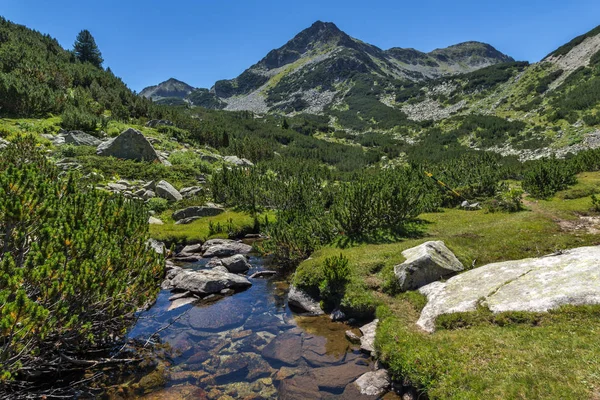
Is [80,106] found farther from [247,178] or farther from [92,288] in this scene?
[92,288]

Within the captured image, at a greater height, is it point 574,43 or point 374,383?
point 574,43

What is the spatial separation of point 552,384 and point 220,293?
42.5ft

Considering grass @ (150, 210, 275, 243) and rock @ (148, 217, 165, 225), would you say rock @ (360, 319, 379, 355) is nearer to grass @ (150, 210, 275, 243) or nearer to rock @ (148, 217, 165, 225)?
grass @ (150, 210, 275, 243)

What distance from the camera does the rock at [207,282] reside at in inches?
626

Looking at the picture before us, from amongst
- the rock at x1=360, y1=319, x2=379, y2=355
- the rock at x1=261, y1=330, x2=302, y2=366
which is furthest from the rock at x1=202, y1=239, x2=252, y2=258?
the rock at x1=360, y1=319, x2=379, y2=355

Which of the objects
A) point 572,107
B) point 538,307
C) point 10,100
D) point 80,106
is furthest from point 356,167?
point 538,307

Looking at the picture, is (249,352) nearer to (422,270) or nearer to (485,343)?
(485,343)

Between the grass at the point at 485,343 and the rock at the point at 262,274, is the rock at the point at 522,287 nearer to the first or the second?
the grass at the point at 485,343

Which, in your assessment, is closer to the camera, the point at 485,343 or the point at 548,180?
the point at 485,343

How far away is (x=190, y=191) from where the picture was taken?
35.3m

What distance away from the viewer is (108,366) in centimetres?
946

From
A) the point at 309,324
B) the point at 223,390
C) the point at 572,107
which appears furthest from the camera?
the point at 572,107

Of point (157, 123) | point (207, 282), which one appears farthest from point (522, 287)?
point (157, 123)

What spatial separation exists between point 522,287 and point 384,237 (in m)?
9.38
